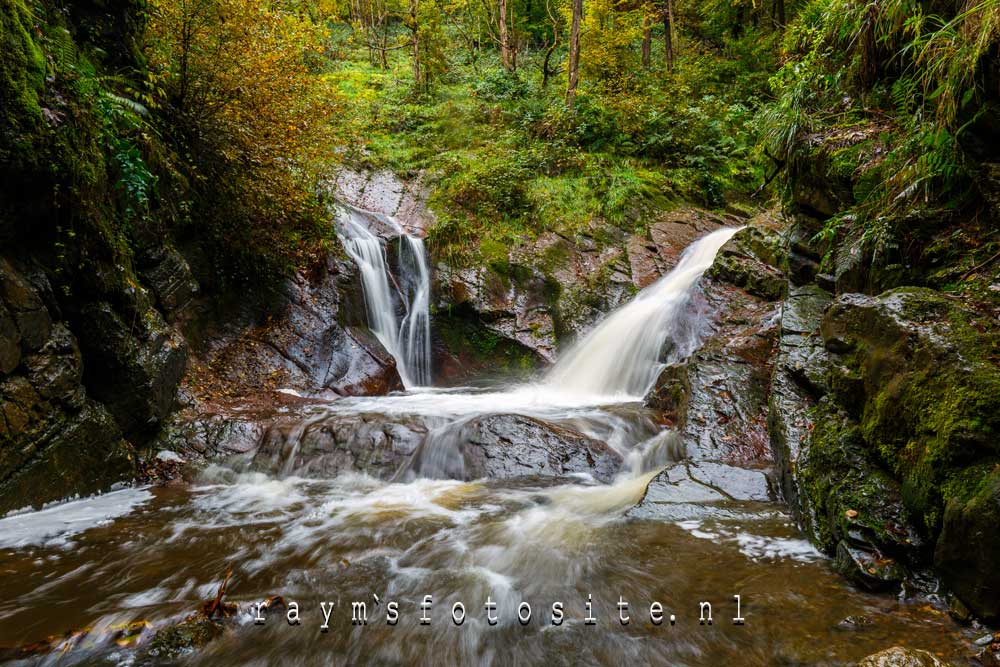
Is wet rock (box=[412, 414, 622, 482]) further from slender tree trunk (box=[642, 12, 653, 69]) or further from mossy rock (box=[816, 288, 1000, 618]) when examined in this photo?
slender tree trunk (box=[642, 12, 653, 69])

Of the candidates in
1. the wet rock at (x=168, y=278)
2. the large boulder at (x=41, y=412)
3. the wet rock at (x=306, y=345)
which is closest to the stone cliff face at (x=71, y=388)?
the large boulder at (x=41, y=412)

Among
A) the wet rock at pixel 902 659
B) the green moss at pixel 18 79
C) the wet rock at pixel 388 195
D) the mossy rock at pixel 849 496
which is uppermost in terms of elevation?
the wet rock at pixel 388 195

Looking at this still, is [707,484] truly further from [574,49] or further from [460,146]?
[574,49]

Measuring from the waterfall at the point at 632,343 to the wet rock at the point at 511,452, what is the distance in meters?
2.81

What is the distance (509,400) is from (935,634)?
637 centimetres

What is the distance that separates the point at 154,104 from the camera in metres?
6.09

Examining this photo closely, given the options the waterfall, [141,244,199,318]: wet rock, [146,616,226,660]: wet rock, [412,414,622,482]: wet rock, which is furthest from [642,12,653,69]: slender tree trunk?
[146,616,226,660]: wet rock

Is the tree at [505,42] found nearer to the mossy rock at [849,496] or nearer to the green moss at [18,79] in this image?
the green moss at [18,79]

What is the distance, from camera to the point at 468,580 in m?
3.58

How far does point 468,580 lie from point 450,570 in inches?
8.1

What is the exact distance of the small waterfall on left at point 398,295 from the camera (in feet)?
33.4

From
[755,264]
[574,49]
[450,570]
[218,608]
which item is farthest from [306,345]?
[574,49]

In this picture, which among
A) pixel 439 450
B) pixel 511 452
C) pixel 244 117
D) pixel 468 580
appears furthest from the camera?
pixel 244 117

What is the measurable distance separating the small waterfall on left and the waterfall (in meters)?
2.62
